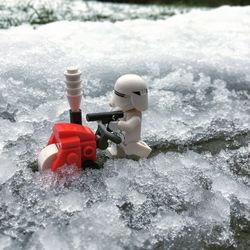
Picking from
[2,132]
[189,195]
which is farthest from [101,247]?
[2,132]

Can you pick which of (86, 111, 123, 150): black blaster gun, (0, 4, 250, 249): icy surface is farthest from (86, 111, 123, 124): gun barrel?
(0, 4, 250, 249): icy surface

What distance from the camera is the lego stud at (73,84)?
1.68m

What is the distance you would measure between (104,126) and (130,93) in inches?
6.9

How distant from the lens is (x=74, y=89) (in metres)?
1.73

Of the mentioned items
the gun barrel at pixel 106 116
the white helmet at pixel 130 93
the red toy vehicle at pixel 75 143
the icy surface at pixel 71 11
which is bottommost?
the icy surface at pixel 71 11

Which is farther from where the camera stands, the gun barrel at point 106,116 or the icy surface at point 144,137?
the gun barrel at point 106,116

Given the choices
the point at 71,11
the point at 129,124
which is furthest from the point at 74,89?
the point at 71,11

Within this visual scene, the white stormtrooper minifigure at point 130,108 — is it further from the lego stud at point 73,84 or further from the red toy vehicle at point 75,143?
the lego stud at point 73,84

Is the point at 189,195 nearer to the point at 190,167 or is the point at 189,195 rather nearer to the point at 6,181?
the point at 190,167

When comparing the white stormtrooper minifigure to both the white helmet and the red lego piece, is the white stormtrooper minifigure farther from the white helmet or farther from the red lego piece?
the red lego piece

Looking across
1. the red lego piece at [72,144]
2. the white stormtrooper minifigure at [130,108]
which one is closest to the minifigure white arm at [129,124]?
the white stormtrooper minifigure at [130,108]

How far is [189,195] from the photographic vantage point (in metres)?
1.82

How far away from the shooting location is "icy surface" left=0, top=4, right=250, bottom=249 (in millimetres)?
1628

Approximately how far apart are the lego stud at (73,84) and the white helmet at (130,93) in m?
0.17
